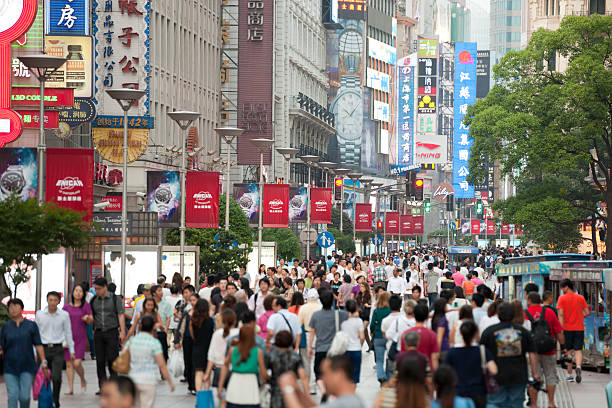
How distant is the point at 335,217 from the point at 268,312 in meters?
78.4

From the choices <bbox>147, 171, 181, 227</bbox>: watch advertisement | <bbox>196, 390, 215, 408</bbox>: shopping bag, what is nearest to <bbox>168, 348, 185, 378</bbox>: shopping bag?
<bbox>196, 390, 215, 408</bbox>: shopping bag

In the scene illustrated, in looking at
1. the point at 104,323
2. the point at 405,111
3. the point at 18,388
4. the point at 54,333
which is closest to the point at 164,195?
the point at 104,323

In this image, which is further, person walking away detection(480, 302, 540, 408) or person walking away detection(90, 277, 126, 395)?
person walking away detection(90, 277, 126, 395)

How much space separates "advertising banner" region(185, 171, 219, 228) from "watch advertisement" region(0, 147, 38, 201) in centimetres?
1147

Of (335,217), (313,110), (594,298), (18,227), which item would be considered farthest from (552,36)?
(313,110)

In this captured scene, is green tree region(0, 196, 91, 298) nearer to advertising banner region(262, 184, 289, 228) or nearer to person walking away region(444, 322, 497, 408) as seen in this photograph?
person walking away region(444, 322, 497, 408)

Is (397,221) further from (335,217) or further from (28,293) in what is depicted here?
(28,293)

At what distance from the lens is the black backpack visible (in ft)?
56.4

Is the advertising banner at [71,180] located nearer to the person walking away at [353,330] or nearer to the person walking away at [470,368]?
the person walking away at [353,330]

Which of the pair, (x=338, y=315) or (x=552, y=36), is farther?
(x=552, y=36)

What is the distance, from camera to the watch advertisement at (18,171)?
2588 cm

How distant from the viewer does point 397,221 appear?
98.2 metres

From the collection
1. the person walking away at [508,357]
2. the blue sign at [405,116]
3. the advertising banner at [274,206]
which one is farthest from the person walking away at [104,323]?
the blue sign at [405,116]

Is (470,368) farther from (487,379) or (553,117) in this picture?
(553,117)
